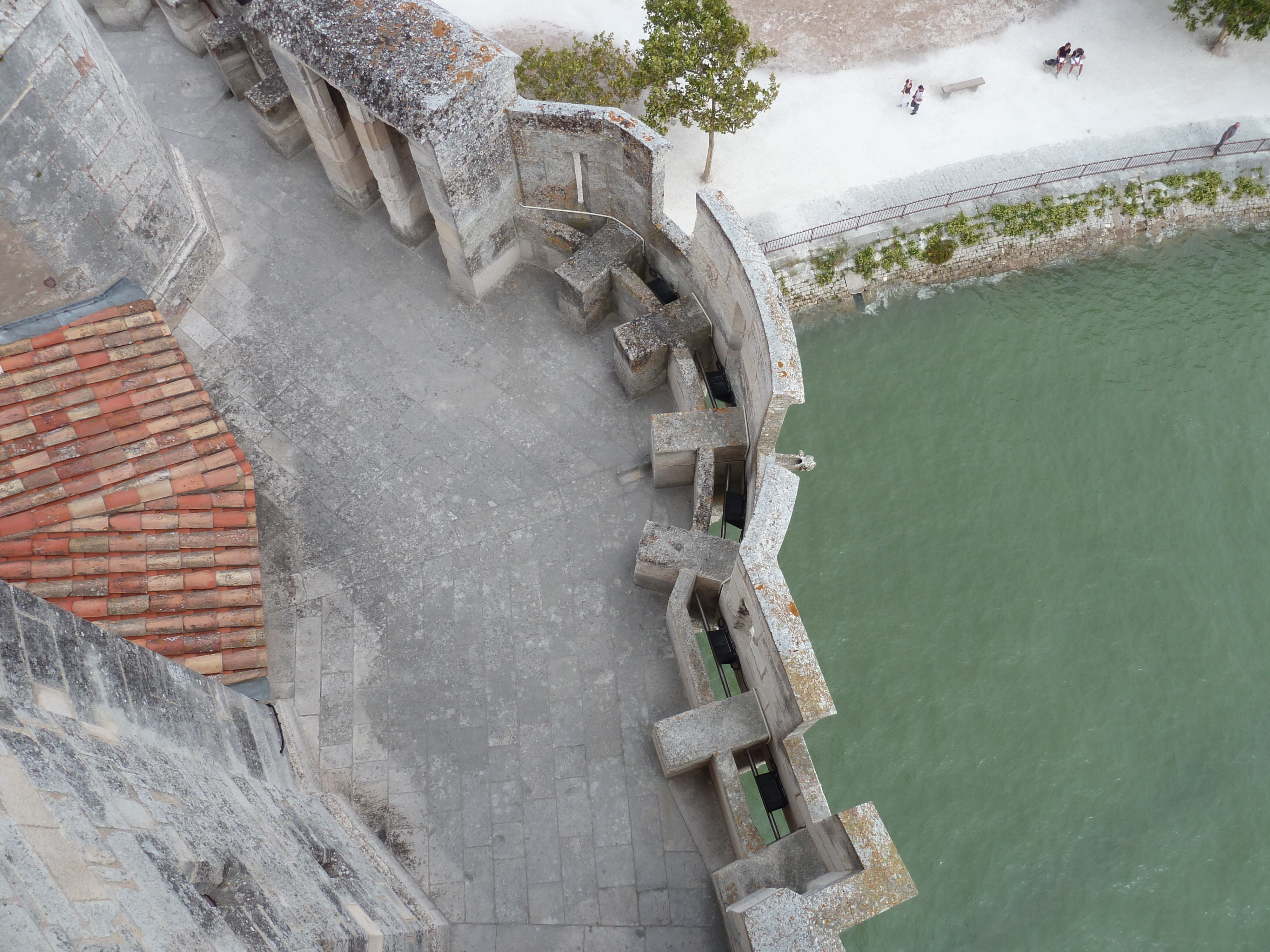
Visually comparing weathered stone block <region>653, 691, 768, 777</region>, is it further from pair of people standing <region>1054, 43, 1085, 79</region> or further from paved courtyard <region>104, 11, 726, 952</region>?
pair of people standing <region>1054, 43, 1085, 79</region>

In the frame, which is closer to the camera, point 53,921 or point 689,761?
point 53,921

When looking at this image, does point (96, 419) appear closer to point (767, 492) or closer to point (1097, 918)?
point (767, 492)

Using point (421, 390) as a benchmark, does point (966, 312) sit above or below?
above

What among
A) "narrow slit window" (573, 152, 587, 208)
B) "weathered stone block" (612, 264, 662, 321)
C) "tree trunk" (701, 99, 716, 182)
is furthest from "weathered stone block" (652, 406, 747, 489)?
"tree trunk" (701, 99, 716, 182)

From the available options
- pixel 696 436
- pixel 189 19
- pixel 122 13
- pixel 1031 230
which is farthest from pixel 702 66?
pixel 696 436

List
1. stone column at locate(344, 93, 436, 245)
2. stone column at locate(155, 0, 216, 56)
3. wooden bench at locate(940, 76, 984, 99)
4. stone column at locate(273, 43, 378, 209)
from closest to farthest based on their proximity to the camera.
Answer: stone column at locate(344, 93, 436, 245)
stone column at locate(273, 43, 378, 209)
stone column at locate(155, 0, 216, 56)
wooden bench at locate(940, 76, 984, 99)

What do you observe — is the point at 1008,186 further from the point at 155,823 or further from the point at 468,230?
the point at 155,823

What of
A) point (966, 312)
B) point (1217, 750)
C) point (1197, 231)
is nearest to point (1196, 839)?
point (1217, 750)
